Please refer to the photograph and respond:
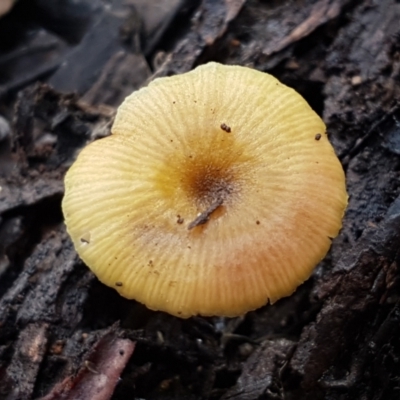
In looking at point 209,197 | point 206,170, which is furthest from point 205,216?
point 206,170

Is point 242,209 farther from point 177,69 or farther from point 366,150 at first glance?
point 177,69

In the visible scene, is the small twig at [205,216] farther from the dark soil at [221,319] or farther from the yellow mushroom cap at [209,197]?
the dark soil at [221,319]

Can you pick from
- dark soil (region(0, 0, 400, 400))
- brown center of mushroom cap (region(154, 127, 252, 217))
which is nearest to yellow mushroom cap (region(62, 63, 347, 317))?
brown center of mushroom cap (region(154, 127, 252, 217))

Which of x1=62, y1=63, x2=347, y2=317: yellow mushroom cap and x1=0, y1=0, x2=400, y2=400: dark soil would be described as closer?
x1=62, y1=63, x2=347, y2=317: yellow mushroom cap

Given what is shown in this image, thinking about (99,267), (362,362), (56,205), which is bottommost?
(362,362)

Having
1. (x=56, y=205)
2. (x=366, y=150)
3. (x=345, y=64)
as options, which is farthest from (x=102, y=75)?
(x=366, y=150)

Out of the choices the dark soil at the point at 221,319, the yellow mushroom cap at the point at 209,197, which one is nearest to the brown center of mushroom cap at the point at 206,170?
the yellow mushroom cap at the point at 209,197

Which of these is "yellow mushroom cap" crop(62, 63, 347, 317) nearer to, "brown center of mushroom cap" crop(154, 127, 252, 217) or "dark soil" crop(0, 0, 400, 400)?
"brown center of mushroom cap" crop(154, 127, 252, 217)

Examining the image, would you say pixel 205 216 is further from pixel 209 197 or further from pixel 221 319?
pixel 221 319
